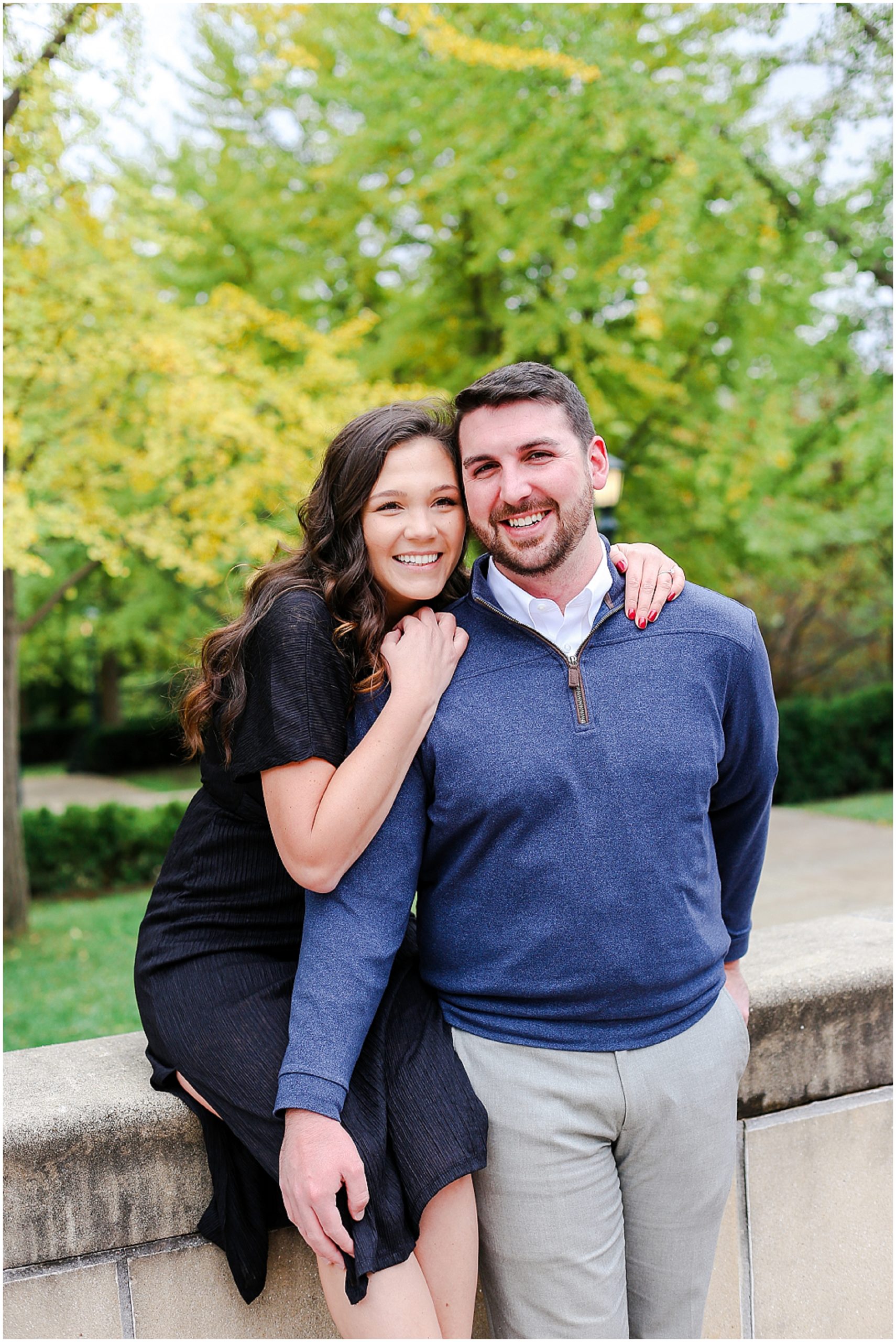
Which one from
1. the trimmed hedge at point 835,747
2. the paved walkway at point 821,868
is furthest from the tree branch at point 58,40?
the trimmed hedge at point 835,747

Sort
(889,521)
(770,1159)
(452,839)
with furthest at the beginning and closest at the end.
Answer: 1. (889,521)
2. (770,1159)
3. (452,839)

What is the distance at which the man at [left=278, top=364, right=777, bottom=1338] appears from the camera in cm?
187

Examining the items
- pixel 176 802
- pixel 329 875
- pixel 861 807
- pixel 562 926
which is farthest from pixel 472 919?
pixel 861 807

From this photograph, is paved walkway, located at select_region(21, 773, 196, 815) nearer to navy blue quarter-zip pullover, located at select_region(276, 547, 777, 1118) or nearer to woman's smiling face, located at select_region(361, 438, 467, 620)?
woman's smiling face, located at select_region(361, 438, 467, 620)

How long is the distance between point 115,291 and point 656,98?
13.7ft

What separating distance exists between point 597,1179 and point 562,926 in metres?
0.47

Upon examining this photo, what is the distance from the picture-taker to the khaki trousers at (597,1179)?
1874 millimetres

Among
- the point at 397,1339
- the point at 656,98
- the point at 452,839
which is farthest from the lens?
the point at 656,98

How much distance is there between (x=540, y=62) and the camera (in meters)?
7.10

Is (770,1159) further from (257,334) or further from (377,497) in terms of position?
(257,334)

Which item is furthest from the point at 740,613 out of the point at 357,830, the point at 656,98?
the point at 656,98

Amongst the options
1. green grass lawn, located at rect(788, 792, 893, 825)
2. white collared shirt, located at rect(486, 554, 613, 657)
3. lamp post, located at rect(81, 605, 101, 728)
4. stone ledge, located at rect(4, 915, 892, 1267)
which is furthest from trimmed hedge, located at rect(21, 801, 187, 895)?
white collared shirt, located at rect(486, 554, 613, 657)

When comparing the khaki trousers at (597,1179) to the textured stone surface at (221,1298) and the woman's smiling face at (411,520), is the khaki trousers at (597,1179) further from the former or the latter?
the woman's smiling face at (411,520)

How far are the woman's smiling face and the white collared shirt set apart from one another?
17 centimetres
